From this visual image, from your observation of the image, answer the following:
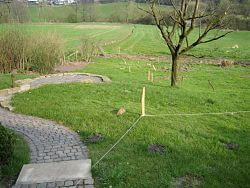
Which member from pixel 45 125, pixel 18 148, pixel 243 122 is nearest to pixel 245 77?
pixel 243 122

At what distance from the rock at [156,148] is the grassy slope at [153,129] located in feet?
0.38

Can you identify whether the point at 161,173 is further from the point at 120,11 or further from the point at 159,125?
the point at 120,11

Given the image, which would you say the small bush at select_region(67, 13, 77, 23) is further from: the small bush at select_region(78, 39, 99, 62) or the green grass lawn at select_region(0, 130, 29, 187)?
the green grass lawn at select_region(0, 130, 29, 187)

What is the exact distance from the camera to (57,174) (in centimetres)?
595

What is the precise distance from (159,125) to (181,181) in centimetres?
295

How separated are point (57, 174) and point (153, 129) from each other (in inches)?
126

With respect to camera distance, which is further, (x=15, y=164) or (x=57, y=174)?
(x=15, y=164)

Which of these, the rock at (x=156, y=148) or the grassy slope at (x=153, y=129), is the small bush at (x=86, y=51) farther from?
the rock at (x=156, y=148)

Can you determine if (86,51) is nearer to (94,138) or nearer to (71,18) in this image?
(94,138)

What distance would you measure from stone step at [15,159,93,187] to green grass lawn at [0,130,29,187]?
19 cm

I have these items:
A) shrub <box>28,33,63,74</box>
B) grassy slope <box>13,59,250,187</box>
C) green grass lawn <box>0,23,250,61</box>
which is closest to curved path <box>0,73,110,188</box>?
grassy slope <box>13,59,250,187</box>

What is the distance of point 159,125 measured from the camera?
8.66 metres

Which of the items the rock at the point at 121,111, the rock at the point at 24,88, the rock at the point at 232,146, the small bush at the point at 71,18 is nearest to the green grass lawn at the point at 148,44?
the rock at the point at 24,88

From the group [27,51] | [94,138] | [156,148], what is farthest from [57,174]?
[27,51]
